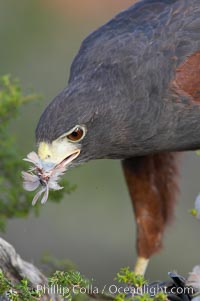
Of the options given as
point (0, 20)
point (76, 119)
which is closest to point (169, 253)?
point (0, 20)

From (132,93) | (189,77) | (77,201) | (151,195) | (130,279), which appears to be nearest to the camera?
(130,279)

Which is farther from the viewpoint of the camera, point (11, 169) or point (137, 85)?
point (11, 169)

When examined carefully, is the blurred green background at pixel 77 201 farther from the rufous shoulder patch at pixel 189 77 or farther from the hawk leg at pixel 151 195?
the rufous shoulder patch at pixel 189 77

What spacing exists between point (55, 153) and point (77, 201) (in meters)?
4.81

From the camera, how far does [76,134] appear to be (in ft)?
20.8

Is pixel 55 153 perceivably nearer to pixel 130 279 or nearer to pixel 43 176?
pixel 43 176

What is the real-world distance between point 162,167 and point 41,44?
5.34 meters

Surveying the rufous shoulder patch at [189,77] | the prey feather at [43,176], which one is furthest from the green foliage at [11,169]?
the rufous shoulder patch at [189,77]

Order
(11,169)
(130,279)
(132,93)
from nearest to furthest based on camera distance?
(130,279)
(132,93)
(11,169)

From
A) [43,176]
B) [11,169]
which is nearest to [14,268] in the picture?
[43,176]

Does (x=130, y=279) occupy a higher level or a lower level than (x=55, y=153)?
lower

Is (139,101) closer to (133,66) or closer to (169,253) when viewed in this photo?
(133,66)

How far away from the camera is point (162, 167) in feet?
25.3

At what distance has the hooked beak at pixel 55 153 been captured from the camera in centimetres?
627
